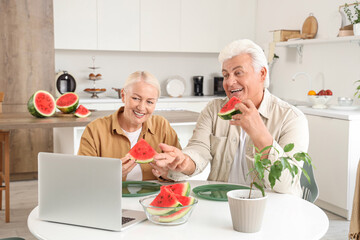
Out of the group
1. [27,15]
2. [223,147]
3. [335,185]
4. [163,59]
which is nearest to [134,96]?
[223,147]

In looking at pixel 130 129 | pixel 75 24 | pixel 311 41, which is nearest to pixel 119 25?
pixel 75 24

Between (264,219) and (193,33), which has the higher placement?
(193,33)

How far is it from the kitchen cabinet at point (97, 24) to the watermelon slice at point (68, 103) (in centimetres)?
188

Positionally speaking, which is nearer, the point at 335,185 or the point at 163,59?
the point at 335,185

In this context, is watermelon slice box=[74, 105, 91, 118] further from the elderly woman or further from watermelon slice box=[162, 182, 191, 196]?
watermelon slice box=[162, 182, 191, 196]

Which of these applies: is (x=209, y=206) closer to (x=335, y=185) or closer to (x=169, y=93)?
(x=335, y=185)

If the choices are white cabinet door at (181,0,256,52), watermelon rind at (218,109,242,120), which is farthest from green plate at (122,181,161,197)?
white cabinet door at (181,0,256,52)

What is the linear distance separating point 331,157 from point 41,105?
2552 millimetres

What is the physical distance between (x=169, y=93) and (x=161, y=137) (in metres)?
3.93

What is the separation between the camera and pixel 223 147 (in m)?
2.48

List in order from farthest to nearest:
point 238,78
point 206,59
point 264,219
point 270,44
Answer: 1. point 206,59
2. point 270,44
3. point 238,78
4. point 264,219

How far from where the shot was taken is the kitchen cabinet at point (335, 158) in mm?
4051

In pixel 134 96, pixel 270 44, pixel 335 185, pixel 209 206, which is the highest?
pixel 270 44

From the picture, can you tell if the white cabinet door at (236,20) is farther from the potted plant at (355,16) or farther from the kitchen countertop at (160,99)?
the potted plant at (355,16)
